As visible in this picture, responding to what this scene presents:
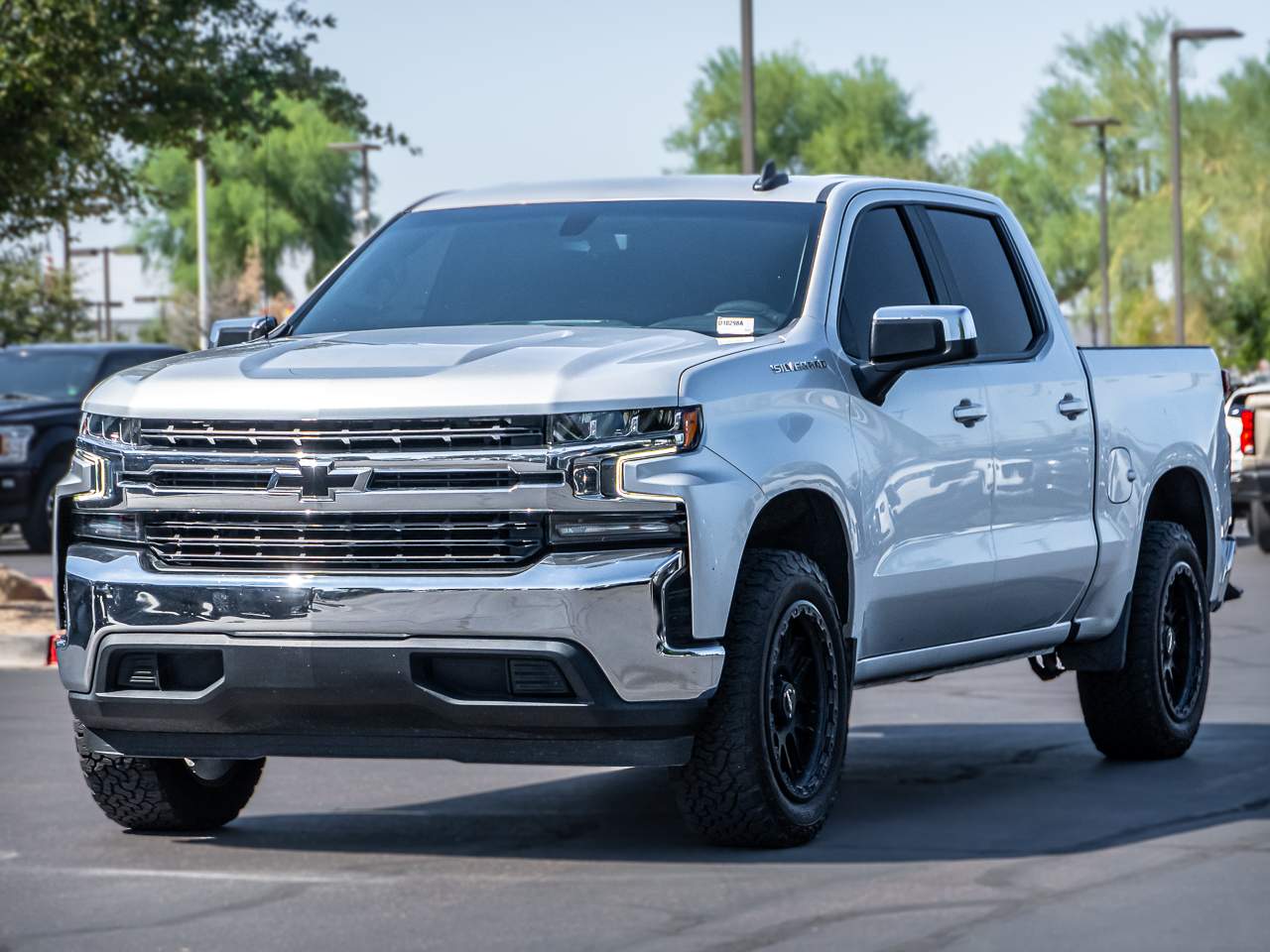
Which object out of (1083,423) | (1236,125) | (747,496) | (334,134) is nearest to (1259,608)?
(1083,423)

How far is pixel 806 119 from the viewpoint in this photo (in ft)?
309

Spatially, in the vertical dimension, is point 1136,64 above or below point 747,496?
above

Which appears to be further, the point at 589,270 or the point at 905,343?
the point at 589,270

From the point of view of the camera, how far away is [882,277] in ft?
27.1

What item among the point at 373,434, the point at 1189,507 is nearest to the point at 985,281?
the point at 1189,507

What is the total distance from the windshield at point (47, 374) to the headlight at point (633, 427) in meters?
16.5

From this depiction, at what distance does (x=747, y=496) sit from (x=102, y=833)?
2.31 m

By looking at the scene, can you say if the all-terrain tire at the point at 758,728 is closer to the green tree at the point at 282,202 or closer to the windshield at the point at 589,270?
the windshield at the point at 589,270

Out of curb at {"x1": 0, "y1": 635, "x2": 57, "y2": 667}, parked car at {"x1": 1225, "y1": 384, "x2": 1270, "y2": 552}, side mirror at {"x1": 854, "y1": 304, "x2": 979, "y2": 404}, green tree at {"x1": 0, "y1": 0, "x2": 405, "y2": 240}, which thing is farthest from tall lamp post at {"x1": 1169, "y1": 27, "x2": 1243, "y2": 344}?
side mirror at {"x1": 854, "y1": 304, "x2": 979, "y2": 404}

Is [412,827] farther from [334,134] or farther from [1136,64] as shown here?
[334,134]

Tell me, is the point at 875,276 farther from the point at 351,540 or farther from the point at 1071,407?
the point at 351,540

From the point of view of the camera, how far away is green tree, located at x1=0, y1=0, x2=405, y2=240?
15117 millimetres

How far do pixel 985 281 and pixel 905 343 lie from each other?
4.83ft

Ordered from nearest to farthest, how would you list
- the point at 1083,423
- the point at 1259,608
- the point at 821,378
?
the point at 821,378
the point at 1083,423
the point at 1259,608
